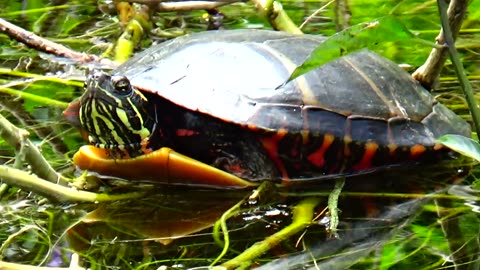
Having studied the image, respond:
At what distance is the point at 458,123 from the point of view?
2410 millimetres

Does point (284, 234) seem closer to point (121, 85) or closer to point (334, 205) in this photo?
point (334, 205)

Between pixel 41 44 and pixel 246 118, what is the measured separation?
1439 mm

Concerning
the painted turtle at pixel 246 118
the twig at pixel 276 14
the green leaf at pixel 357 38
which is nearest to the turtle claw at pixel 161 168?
the painted turtle at pixel 246 118

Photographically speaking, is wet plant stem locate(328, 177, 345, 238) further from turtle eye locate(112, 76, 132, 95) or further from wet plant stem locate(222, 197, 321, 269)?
turtle eye locate(112, 76, 132, 95)

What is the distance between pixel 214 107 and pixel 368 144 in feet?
1.43

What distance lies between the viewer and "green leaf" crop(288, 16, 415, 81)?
143 cm

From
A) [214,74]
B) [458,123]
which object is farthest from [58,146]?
[458,123]

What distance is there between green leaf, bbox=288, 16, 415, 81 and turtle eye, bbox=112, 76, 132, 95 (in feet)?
2.79

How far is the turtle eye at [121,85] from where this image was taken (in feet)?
7.23

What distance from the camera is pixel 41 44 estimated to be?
3275 mm

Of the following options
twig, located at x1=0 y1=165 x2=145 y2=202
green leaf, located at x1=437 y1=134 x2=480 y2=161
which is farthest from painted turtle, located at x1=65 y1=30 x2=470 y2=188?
green leaf, located at x1=437 y1=134 x2=480 y2=161

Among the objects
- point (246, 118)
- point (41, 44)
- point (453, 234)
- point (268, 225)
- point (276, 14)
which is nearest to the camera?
point (453, 234)

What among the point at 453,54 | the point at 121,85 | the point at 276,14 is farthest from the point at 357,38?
the point at 276,14

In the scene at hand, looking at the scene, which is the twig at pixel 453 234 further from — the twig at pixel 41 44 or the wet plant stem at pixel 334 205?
the twig at pixel 41 44
